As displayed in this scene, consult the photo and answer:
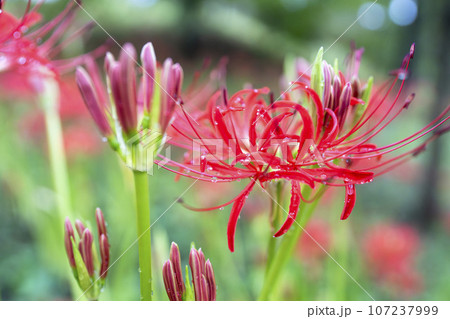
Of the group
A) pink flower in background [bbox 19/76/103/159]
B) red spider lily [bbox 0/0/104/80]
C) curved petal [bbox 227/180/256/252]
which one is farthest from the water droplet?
pink flower in background [bbox 19/76/103/159]

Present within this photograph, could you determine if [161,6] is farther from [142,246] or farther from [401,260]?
[142,246]

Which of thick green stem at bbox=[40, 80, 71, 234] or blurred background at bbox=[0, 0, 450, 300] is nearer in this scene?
thick green stem at bbox=[40, 80, 71, 234]

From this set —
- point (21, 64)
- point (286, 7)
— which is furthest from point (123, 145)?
point (286, 7)

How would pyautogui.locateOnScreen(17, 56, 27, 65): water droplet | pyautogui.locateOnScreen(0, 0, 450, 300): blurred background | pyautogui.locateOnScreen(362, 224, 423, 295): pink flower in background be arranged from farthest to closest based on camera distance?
1. pyautogui.locateOnScreen(362, 224, 423, 295): pink flower in background
2. pyautogui.locateOnScreen(0, 0, 450, 300): blurred background
3. pyautogui.locateOnScreen(17, 56, 27, 65): water droplet

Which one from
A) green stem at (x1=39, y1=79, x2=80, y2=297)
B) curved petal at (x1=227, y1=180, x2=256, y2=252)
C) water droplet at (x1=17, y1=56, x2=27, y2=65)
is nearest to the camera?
curved petal at (x1=227, y1=180, x2=256, y2=252)

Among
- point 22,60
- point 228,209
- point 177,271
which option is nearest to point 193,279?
point 177,271
